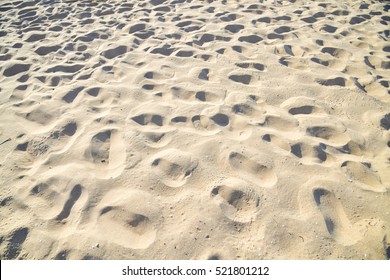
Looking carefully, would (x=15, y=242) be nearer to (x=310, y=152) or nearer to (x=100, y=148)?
(x=100, y=148)

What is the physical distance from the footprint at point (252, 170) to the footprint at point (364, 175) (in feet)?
1.90

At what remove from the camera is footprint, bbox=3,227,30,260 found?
1.78m

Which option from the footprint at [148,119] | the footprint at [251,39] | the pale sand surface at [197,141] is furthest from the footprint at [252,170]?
the footprint at [251,39]

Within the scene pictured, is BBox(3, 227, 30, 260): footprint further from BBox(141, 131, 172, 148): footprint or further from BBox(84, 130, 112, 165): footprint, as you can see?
BBox(141, 131, 172, 148): footprint

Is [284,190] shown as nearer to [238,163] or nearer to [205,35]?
[238,163]

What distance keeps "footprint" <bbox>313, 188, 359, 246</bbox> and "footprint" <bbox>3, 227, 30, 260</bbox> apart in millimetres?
1937

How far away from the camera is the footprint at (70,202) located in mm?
1939

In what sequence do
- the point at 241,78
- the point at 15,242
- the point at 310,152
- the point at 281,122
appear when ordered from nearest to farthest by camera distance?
1. the point at 15,242
2. the point at 310,152
3. the point at 281,122
4. the point at 241,78

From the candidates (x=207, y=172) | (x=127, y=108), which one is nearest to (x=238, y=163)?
(x=207, y=172)

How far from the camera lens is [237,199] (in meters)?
1.98

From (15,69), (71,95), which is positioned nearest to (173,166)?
(71,95)

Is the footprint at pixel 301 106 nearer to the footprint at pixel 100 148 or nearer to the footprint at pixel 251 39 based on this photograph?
the footprint at pixel 251 39

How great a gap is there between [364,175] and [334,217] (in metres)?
0.47

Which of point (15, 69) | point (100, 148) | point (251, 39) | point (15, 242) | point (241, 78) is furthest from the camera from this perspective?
point (251, 39)
